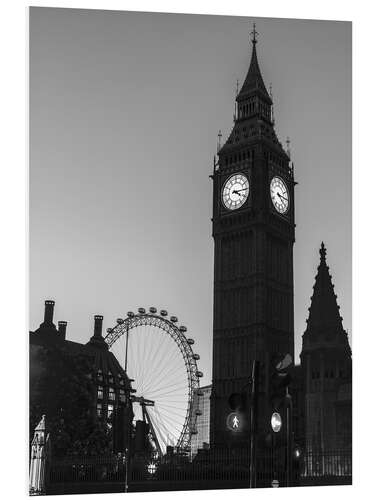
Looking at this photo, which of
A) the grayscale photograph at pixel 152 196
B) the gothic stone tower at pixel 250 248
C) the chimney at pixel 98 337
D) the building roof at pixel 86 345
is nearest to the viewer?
the grayscale photograph at pixel 152 196

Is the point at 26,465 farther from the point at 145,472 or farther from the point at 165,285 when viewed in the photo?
the point at 165,285

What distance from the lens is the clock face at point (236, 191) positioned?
72.2 feet

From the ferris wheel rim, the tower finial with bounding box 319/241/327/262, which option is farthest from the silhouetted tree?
the tower finial with bounding box 319/241/327/262

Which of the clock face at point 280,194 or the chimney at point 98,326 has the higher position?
the clock face at point 280,194

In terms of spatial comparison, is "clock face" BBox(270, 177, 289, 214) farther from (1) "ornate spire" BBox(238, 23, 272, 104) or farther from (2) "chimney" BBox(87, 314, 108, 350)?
(2) "chimney" BBox(87, 314, 108, 350)

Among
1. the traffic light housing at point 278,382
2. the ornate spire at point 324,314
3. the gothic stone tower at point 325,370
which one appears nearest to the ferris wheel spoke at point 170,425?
the gothic stone tower at point 325,370

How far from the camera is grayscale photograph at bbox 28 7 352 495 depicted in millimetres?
13344

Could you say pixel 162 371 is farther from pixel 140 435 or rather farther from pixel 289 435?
pixel 289 435

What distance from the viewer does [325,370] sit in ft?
86.2

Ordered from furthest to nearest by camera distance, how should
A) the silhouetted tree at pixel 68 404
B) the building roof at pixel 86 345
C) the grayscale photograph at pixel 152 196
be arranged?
the silhouetted tree at pixel 68 404 < the building roof at pixel 86 345 < the grayscale photograph at pixel 152 196

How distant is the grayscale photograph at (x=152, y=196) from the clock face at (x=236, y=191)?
8.37ft

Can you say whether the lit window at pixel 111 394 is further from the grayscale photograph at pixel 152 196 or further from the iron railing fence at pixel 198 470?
the iron railing fence at pixel 198 470

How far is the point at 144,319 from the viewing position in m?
19.4

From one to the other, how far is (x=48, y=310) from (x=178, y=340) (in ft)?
26.7
